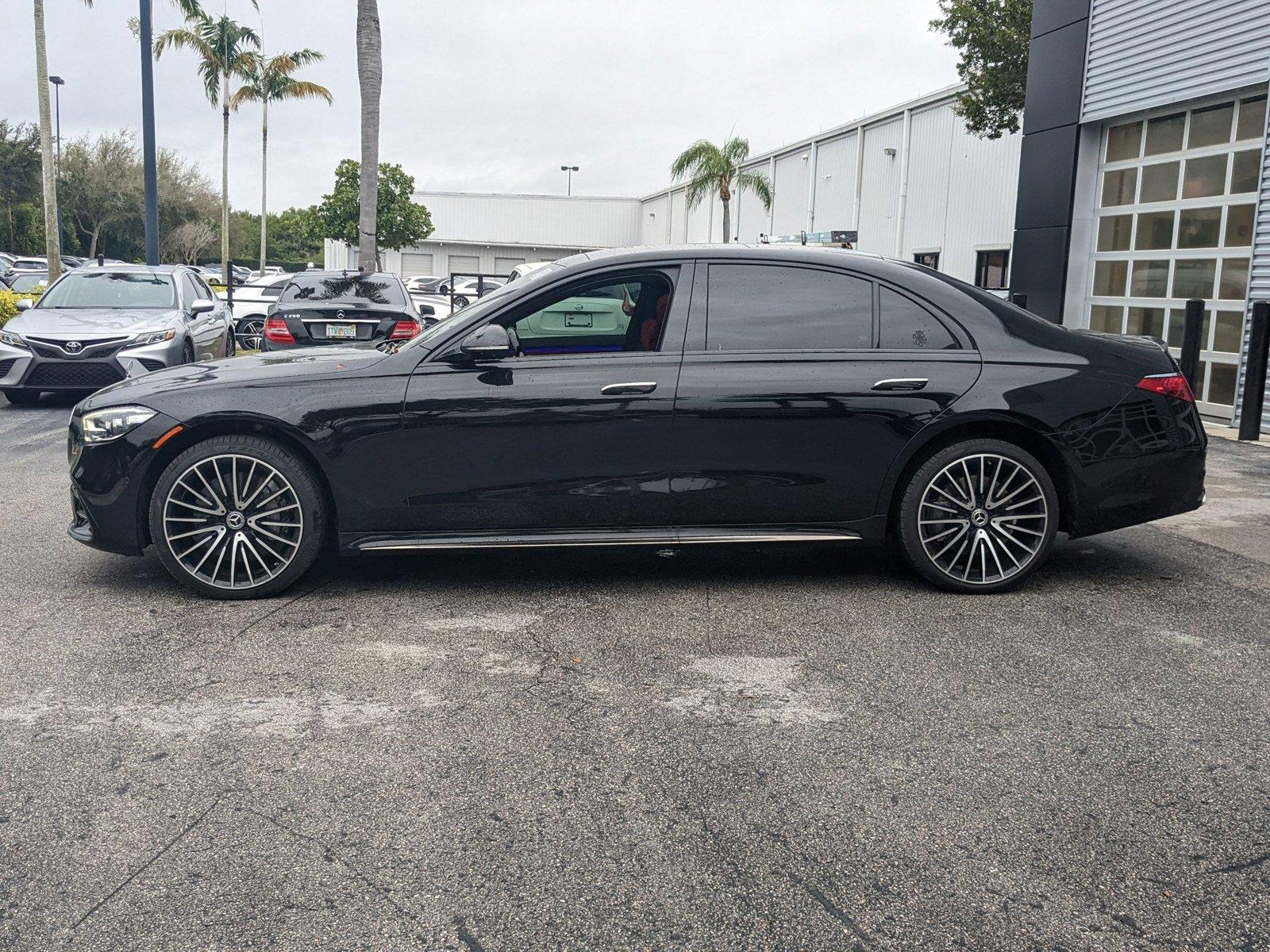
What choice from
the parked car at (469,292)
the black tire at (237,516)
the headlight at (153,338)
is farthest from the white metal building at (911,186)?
Answer: the black tire at (237,516)

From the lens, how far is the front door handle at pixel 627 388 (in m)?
5.18

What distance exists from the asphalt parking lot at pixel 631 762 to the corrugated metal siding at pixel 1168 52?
8.68 metres

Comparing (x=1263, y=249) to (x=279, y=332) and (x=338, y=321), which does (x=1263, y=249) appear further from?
(x=279, y=332)

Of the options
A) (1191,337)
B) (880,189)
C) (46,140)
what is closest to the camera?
(1191,337)

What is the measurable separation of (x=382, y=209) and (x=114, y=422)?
43324 millimetres

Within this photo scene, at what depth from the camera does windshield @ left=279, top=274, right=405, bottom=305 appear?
12156mm

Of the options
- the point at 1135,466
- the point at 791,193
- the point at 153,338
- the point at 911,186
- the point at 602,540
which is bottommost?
Result: the point at 602,540

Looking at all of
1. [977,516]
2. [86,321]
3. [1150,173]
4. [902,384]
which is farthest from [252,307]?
[977,516]

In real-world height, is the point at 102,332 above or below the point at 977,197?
below

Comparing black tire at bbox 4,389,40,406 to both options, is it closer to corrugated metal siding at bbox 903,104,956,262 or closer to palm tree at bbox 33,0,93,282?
palm tree at bbox 33,0,93,282

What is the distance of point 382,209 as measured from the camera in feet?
153

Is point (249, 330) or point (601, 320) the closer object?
point (601, 320)

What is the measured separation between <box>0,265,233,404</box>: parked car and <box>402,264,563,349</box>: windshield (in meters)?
7.41

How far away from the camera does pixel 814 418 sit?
5.26 metres
